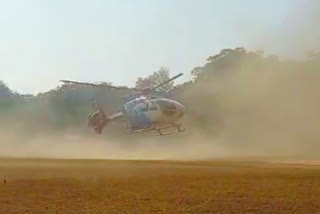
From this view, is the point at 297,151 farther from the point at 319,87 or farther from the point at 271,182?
the point at 271,182

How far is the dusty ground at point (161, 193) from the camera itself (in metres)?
15.8

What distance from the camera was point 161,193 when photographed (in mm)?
18500

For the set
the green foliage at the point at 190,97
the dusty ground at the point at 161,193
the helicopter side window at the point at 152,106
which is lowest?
the dusty ground at the point at 161,193

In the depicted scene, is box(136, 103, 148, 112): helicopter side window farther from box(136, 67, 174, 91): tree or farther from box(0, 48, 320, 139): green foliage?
box(136, 67, 174, 91): tree

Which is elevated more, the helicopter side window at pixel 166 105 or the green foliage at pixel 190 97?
the green foliage at pixel 190 97

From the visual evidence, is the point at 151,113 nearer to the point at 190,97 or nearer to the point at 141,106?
the point at 141,106

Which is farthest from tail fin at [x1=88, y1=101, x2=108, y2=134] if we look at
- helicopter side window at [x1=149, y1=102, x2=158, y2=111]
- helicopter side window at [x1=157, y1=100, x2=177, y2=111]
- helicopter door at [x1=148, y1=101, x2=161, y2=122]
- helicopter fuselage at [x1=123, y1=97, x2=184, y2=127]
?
helicopter side window at [x1=157, y1=100, x2=177, y2=111]

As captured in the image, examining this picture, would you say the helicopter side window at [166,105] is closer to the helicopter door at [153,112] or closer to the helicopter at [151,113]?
the helicopter at [151,113]

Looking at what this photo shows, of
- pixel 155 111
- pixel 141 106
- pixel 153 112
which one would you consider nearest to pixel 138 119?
pixel 141 106

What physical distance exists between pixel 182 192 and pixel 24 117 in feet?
241

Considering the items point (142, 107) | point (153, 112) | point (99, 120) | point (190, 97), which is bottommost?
point (153, 112)

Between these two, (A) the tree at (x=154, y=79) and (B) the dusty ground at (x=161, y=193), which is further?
(A) the tree at (x=154, y=79)

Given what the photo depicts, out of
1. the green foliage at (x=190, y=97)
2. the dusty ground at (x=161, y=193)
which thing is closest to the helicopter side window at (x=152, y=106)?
the green foliage at (x=190, y=97)

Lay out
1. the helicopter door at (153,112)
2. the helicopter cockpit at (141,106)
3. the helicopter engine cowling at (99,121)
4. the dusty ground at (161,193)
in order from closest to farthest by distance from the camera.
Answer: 1. the dusty ground at (161,193)
2. the helicopter door at (153,112)
3. the helicopter cockpit at (141,106)
4. the helicopter engine cowling at (99,121)
